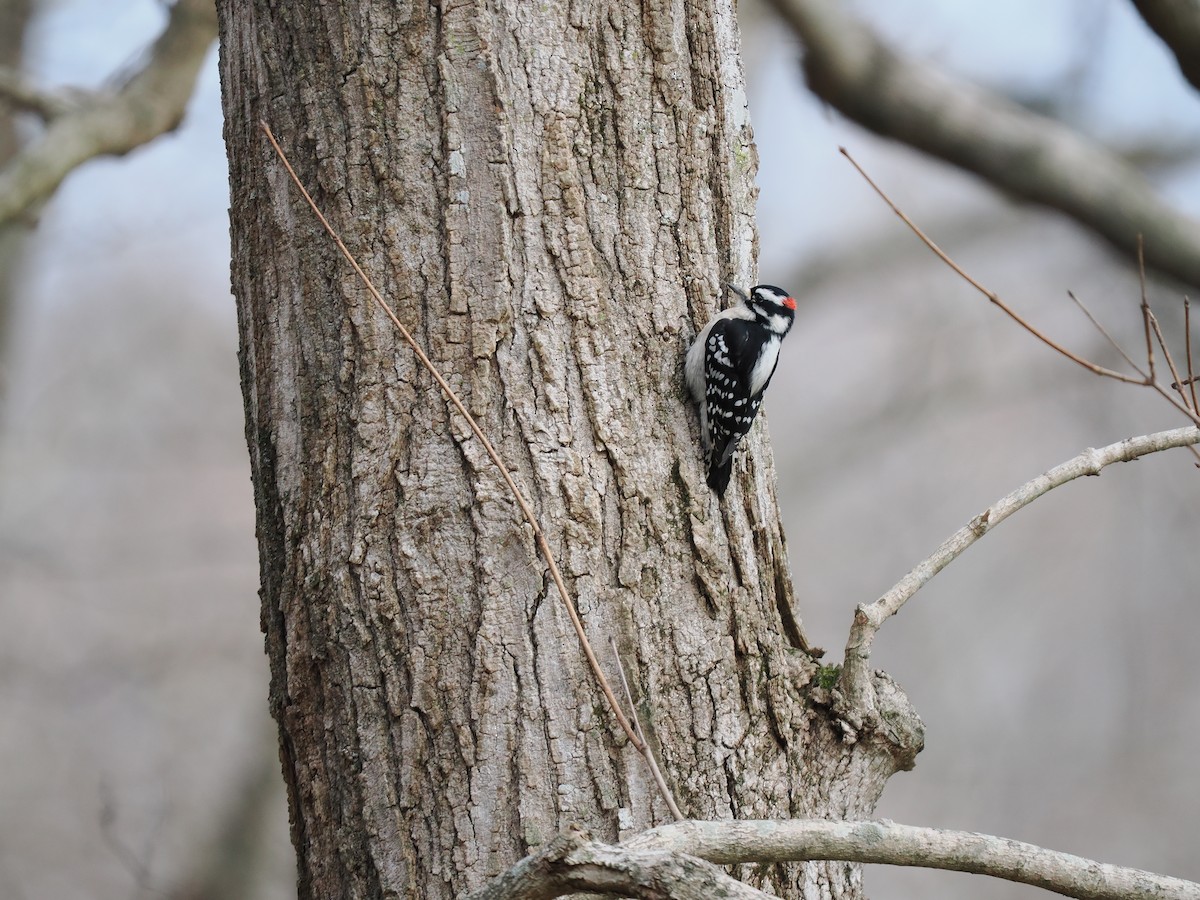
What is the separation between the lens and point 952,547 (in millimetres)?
1854

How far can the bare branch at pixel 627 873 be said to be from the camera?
1.18 m

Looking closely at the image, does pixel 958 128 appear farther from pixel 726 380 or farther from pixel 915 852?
pixel 915 852

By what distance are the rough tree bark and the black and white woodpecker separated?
66mm

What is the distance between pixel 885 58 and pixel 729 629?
267cm

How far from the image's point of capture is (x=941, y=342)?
32.9 ft

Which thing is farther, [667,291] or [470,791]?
[667,291]

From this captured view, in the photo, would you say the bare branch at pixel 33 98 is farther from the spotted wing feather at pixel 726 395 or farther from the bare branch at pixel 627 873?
the bare branch at pixel 627 873

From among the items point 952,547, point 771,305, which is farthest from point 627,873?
point 771,305

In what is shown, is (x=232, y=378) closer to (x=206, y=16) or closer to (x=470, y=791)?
(x=206, y=16)

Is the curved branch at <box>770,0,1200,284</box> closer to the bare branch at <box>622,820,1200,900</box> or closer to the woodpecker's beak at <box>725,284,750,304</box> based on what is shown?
the woodpecker's beak at <box>725,284,750,304</box>

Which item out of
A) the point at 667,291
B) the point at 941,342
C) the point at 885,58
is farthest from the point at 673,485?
the point at 941,342

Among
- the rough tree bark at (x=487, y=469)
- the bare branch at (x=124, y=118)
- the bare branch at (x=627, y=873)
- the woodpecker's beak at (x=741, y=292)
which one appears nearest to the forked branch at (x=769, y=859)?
the bare branch at (x=627, y=873)

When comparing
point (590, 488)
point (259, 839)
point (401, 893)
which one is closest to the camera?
point (401, 893)

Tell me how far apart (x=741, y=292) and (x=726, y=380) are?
0.21m
